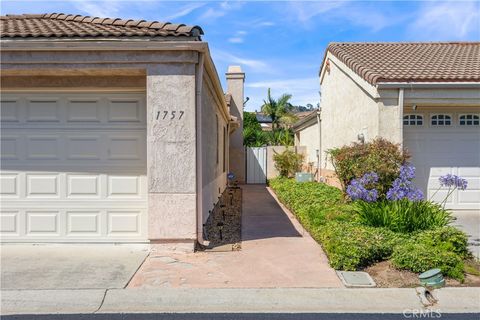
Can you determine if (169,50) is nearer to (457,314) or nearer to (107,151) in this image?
(107,151)

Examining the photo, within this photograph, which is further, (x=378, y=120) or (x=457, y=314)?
(x=378, y=120)

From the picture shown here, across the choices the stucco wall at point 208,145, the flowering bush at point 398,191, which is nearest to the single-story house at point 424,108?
the flowering bush at point 398,191

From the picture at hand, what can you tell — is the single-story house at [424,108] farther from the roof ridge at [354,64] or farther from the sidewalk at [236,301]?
the sidewalk at [236,301]

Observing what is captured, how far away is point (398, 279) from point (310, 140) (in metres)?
15.1

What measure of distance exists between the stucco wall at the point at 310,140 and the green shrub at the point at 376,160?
792cm

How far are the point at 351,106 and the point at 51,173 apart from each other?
908 cm

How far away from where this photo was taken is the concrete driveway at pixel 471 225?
738 cm

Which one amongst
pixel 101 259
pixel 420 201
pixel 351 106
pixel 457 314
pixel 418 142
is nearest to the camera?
pixel 457 314

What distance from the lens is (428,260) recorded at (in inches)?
226

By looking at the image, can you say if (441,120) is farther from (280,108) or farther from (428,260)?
(280,108)

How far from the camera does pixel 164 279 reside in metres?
5.69

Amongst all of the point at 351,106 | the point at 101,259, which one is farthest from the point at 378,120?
the point at 101,259

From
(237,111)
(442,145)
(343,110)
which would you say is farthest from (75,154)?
(237,111)

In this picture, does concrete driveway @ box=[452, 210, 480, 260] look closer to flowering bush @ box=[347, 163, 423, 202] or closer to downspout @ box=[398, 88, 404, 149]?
flowering bush @ box=[347, 163, 423, 202]
